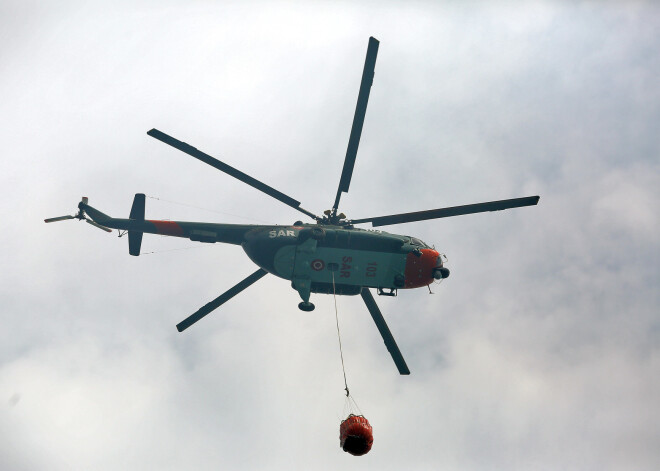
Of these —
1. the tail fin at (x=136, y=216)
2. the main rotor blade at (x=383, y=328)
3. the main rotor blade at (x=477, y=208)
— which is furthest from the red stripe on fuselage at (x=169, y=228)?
the main rotor blade at (x=477, y=208)

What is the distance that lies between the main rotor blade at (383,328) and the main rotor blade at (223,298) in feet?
16.2

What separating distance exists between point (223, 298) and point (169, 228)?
13.5 ft

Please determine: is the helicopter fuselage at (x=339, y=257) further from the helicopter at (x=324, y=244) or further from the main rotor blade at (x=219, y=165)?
the main rotor blade at (x=219, y=165)

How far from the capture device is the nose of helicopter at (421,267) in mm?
21516

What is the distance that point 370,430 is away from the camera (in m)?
15.7

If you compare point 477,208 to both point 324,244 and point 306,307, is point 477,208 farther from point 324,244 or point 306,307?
point 306,307

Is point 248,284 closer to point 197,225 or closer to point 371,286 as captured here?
point 197,225

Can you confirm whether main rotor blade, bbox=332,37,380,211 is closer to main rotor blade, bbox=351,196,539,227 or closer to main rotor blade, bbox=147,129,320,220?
main rotor blade, bbox=147,129,320,220

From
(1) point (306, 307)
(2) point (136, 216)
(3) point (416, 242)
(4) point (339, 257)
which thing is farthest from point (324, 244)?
(2) point (136, 216)

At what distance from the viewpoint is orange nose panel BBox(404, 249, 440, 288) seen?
2153 cm

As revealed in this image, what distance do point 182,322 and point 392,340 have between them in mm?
9752

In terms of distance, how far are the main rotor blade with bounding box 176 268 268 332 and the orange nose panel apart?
6457 millimetres

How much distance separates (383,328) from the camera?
2256 centimetres

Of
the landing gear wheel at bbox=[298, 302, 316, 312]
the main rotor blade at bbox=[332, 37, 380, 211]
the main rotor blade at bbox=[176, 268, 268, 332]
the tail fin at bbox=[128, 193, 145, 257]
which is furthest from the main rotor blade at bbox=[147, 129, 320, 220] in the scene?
the landing gear wheel at bbox=[298, 302, 316, 312]
